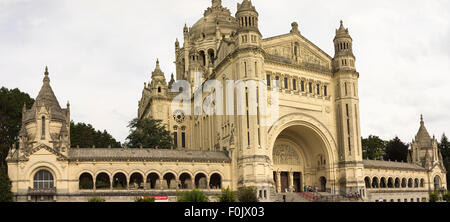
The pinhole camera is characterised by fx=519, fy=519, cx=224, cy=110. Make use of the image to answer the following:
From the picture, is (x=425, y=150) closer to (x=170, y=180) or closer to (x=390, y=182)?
(x=390, y=182)

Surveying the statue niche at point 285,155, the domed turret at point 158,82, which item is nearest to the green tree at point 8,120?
the domed turret at point 158,82

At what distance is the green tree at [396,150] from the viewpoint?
95.5 metres

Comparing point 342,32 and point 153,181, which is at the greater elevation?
point 342,32

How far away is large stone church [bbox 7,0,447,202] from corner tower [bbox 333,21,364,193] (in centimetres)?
13

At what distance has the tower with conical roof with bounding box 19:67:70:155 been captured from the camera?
49938 millimetres

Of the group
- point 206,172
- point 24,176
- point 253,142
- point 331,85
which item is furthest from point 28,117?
point 331,85

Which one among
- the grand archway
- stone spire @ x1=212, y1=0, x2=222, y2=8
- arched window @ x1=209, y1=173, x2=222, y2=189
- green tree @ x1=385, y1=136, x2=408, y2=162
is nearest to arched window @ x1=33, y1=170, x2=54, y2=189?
arched window @ x1=209, y1=173, x2=222, y2=189

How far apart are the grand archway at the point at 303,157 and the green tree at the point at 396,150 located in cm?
3416

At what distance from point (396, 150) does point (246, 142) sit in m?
50.4

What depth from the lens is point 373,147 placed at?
105 metres

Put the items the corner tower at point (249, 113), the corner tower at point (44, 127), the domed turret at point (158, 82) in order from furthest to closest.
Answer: the domed turret at point (158, 82), the corner tower at point (249, 113), the corner tower at point (44, 127)

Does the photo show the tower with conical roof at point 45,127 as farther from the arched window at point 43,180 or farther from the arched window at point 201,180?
the arched window at point 201,180

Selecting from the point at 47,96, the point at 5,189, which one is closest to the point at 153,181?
the point at 47,96
